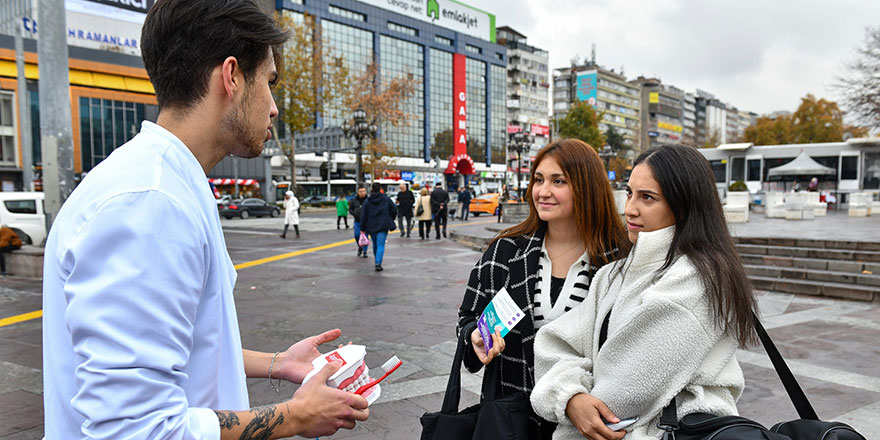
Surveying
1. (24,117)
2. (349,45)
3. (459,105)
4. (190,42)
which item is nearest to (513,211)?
(24,117)

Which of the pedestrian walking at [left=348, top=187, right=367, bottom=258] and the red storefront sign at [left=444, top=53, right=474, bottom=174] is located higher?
the red storefront sign at [left=444, top=53, right=474, bottom=174]

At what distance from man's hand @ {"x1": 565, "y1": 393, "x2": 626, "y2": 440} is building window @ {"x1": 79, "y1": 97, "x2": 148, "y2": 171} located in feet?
137

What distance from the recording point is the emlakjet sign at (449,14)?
6769cm

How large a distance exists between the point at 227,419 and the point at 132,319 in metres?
0.30

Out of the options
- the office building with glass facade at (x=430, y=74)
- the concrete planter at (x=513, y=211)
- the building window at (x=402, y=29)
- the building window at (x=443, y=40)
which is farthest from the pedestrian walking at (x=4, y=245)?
the building window at (x=443, y=40)

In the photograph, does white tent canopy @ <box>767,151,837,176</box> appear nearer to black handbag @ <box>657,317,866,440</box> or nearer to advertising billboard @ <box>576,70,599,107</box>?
black handbag @ <box>657,317,866,440</box>

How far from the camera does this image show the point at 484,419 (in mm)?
1920

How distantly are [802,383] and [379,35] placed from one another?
65382 mm

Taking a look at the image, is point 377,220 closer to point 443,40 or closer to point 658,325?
point 658,325

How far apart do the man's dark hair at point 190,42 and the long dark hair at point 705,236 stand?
1390 millimetres

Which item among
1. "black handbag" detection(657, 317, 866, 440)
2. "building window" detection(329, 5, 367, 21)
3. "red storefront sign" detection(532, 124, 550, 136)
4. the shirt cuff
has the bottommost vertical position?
"black handbag" detection(657, 317, 866, 440)

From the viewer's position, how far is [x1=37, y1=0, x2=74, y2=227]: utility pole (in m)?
8.05

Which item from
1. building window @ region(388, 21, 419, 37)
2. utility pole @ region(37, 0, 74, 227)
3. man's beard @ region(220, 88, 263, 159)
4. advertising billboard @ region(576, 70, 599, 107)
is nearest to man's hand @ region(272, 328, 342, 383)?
man's beard @ region(220, 88, 263, 159)

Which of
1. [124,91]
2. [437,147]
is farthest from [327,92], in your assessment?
[437,147]
